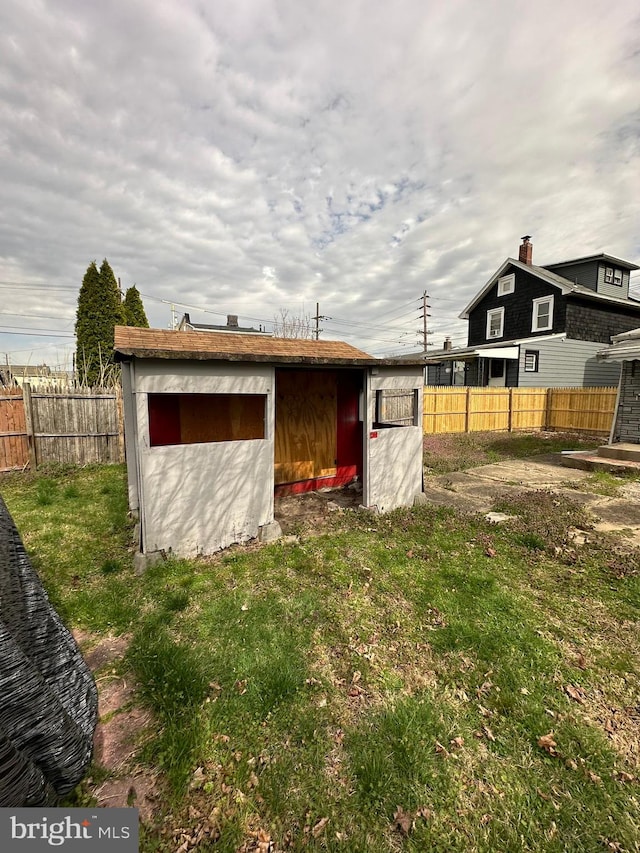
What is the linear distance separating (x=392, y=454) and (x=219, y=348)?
3.24 meters

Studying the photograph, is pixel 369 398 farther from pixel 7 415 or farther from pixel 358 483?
pixel 7 415

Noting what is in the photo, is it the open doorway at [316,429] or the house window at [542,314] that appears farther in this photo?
the house window at [542,314]

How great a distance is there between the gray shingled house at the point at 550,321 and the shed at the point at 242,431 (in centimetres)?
1242

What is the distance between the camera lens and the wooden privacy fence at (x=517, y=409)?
14.7 meters

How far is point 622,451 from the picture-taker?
30.9 ft

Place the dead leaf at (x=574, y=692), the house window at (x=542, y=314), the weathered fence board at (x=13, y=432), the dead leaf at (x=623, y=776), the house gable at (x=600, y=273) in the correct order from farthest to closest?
1. the house gable at (x=600, y=273)
2. the house window at (x=542, y=314)
3. the weathered fence board at (x=13, y=432)
4. the dead leaf at (x=574, y=692)
5. the dead leaf at (x=623, y=776)

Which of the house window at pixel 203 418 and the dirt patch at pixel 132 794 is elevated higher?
the house window at pixel 203 418

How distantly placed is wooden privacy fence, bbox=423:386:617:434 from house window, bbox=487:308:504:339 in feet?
18.5

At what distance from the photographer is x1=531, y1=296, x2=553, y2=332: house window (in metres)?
18.2

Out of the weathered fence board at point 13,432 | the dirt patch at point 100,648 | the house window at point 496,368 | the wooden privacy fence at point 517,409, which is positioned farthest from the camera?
the house window at point 496,368

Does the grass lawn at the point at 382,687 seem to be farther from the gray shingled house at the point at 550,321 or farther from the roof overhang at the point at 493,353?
the gray shingled house at the point at 550,321

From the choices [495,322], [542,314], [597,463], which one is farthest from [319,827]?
[495,322]

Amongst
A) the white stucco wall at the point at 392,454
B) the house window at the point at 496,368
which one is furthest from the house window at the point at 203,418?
the house window at the point at 496,368

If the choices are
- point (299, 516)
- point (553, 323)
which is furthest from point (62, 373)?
point (553, 323)
